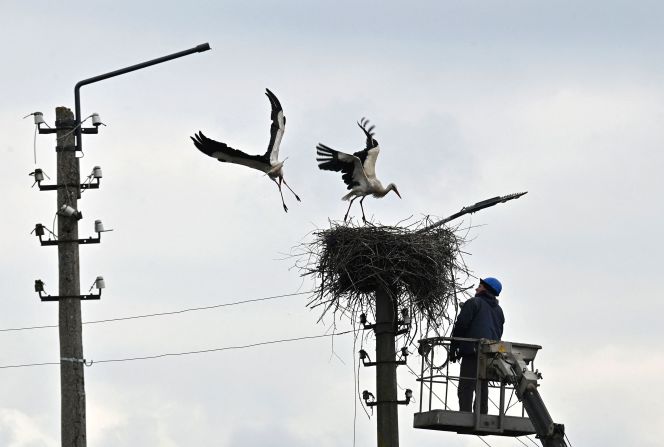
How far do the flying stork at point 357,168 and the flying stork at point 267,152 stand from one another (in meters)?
0.85

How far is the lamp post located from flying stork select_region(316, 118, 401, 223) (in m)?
4.15

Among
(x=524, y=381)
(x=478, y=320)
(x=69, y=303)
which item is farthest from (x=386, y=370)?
(x=69, y=303)

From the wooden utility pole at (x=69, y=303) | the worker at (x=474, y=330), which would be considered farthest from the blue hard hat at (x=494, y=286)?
the wooden utility pole at (x=69, y=303)

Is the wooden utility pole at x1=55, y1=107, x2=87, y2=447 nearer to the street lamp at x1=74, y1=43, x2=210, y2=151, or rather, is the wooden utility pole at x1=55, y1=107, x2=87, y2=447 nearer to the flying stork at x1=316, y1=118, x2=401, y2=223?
the street lamp at x1=74, y1=43, x2=210, y2=151

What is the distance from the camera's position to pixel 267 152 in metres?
20.4

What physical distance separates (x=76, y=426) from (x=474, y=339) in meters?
4.09

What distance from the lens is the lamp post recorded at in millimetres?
16812

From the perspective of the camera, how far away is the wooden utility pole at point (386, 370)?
1789cm

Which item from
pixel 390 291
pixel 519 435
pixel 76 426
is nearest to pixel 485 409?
pixel 519 435

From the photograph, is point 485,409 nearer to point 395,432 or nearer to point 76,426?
A: point 395,432

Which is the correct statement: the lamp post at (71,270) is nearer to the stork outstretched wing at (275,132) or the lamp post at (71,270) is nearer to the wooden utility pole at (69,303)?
the wooden utility pole at (69,303)

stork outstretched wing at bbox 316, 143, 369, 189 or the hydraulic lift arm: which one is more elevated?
stork outstretched wing at bbox 316, 143, 369, 189

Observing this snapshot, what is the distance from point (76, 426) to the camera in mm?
16734

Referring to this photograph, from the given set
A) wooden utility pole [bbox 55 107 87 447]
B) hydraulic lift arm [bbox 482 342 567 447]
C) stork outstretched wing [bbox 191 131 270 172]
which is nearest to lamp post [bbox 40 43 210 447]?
wooden utility pole [bbox 55 107 87 447]
